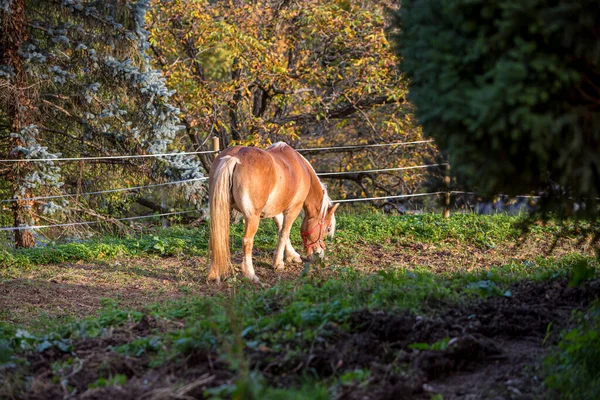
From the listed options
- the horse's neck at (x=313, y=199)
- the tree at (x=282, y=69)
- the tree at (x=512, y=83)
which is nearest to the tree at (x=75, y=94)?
the tree at (x=282, y=69)

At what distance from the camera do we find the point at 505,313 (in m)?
4.67

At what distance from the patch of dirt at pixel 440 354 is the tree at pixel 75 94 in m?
7.07

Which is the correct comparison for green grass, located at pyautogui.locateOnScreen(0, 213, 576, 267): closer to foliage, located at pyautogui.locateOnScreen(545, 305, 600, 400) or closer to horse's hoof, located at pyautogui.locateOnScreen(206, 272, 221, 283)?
horse's hoof, located at pyautogui.locateOnScreen(206, 272, 221, 283)

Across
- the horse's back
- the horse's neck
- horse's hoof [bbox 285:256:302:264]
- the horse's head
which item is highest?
the horse's back

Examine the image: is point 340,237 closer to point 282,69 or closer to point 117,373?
point 282,69

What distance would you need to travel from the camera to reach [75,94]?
10969mm

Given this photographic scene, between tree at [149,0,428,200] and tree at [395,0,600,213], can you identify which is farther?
tree at [149,0,428,200]

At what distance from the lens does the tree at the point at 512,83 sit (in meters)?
3.04

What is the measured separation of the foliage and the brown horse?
127 inches

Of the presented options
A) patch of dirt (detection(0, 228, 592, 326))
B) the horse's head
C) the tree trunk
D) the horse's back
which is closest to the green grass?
patch of dirt (detection(0, 228, 592, 326))

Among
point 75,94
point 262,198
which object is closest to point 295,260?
point 262,198

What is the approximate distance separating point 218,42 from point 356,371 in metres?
10.1

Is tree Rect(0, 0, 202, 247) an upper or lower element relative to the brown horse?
upper

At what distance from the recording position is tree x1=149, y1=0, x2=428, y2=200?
1238 cm
